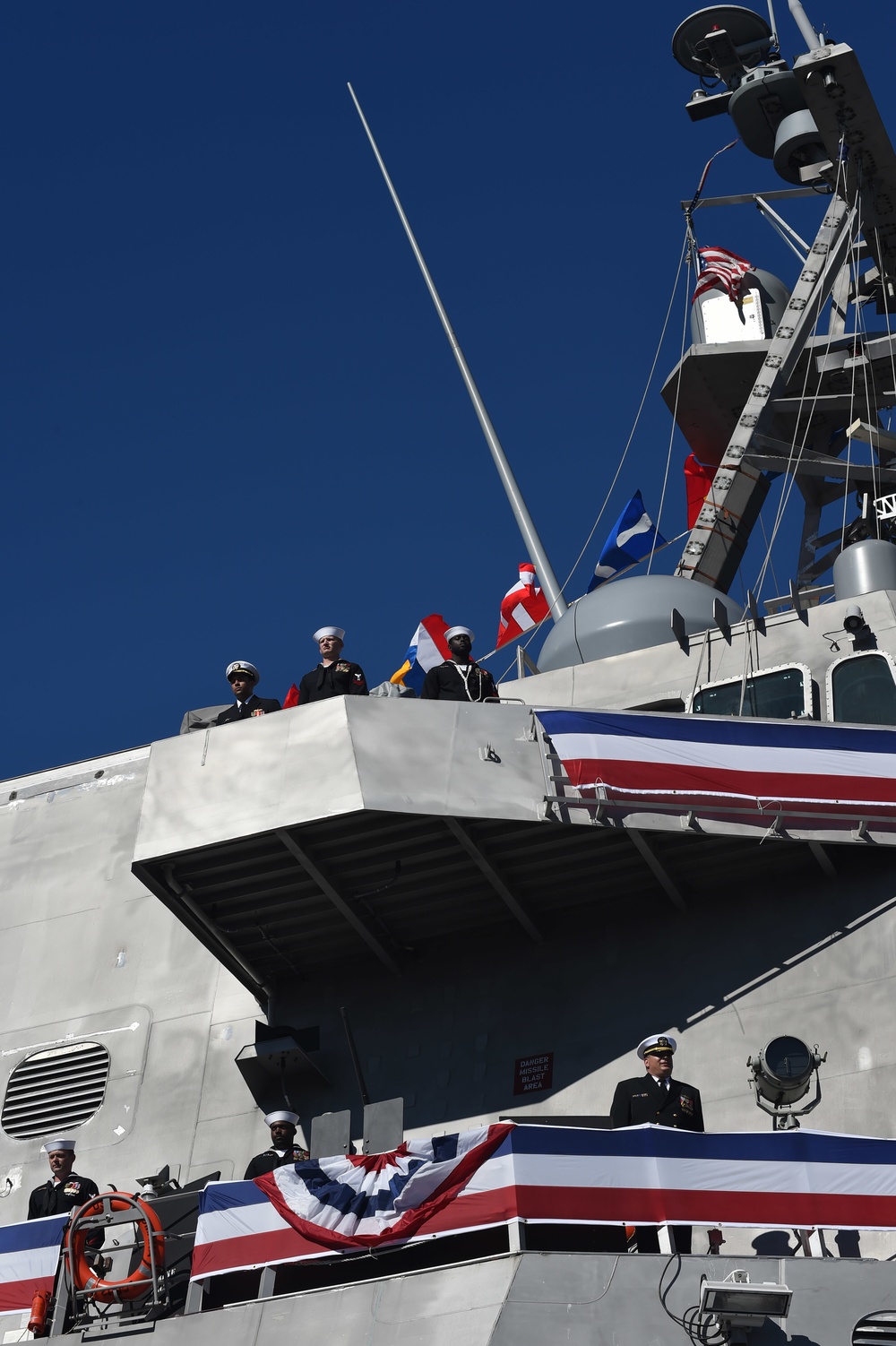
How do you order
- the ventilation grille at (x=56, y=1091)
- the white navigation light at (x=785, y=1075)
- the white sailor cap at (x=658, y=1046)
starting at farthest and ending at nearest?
the ventilation grille at (x=56, y=1091), the white navigation light at (x=785, y=1075), the white sailor cap at (x=658, y=1046)

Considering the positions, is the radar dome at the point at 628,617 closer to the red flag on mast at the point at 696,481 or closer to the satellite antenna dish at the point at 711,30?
the red flag on mast at the point at 696,481

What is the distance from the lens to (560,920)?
1238 centimetres

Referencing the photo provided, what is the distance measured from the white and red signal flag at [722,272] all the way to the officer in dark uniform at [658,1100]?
10.3m

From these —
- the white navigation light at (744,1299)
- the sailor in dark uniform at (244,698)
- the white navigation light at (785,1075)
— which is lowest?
the white navigation light at (744,1299)

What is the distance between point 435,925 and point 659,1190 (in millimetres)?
4001

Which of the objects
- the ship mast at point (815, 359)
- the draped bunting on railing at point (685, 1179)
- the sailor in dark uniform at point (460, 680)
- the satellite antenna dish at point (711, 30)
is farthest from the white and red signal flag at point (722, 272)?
the draped bunting on railing at point (685, 1179)

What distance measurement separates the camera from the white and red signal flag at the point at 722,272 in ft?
59.6

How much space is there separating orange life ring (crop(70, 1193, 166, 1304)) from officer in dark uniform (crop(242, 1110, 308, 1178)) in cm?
64

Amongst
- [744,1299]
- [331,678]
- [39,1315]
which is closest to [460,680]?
[331,678]

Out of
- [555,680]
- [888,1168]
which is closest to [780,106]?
[555,680]

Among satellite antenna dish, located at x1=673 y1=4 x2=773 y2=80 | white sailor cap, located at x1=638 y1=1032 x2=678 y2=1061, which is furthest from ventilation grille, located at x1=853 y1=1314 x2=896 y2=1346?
satellite antenna dish, located at x1=673 y1=4 x2=773 y2=80

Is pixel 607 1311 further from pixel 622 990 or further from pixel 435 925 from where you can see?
pixel 435 925

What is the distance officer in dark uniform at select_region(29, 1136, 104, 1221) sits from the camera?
34.8 feet

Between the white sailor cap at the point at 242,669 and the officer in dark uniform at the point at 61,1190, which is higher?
the white sailor cap at the point at 242,669
